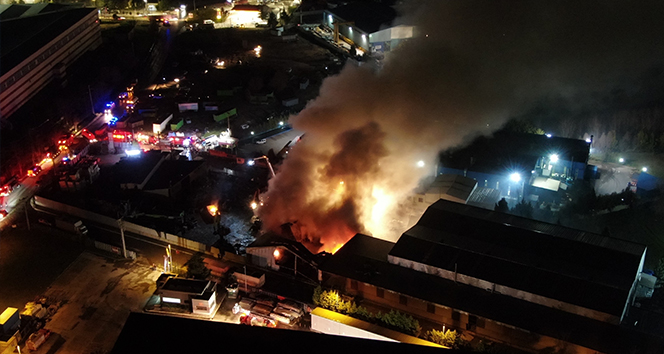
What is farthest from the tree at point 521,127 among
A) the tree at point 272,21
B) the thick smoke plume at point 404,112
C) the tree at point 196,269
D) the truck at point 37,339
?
the truck at point 37,339

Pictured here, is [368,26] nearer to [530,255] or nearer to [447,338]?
[530,255]

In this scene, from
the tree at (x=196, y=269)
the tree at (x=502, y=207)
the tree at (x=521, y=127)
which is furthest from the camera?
the tree at (x=521, y=127)

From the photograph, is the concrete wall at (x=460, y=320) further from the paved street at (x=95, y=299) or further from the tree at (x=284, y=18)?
the tree at (x=284, y=18)

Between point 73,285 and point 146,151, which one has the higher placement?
point 146,151

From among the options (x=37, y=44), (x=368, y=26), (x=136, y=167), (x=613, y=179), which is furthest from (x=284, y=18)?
(x=613, y=179)

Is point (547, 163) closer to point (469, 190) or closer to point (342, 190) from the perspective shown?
point (469, 190)

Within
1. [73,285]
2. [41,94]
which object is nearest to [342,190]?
[73,285]
